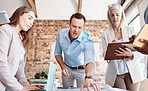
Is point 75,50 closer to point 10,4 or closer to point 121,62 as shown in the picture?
point 121,62

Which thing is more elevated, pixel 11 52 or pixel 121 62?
pixel 11 52

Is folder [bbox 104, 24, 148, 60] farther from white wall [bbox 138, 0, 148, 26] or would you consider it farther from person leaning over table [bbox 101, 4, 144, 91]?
white wall [bbox 138, 0, 148, 26]

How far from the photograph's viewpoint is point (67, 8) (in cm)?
448

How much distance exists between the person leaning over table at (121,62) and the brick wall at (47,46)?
285cm

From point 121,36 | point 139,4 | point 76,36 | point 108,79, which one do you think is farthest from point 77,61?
point 139,4

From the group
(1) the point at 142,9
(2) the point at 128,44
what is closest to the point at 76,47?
(2) the point at 128,44

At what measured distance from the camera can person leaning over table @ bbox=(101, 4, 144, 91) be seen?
5.47 ft

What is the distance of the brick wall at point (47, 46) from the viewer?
15.2 feet

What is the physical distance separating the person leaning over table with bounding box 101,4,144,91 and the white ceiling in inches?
98.1

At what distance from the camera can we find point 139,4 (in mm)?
3346

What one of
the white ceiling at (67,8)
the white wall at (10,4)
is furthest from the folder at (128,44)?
the white wall at (10,4)

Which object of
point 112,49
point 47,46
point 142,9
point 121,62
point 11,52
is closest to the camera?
point 11,52

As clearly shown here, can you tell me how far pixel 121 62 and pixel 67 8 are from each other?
10.0ft

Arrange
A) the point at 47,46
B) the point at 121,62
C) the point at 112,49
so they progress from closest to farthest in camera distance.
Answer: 1. the point at 112,49
2. the point at 121,62
3. the point at 47,46
